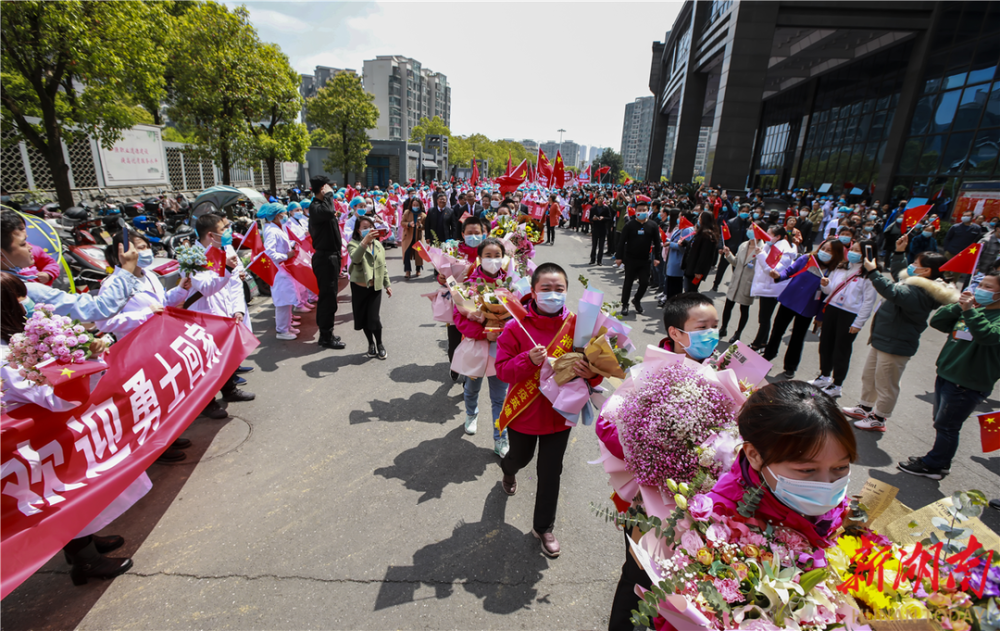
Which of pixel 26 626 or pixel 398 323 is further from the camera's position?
pixel 398 323

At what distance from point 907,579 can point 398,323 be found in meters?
7.18

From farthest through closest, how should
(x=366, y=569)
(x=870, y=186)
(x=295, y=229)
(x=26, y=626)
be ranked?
(x=870, y=186) < (x=295, y=229) < (x=366, y=569) < (x=26, y=626)

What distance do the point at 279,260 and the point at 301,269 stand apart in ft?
1.24

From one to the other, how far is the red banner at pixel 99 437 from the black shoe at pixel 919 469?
6090 millimetres

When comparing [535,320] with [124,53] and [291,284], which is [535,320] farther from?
[124,53]

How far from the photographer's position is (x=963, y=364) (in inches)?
141

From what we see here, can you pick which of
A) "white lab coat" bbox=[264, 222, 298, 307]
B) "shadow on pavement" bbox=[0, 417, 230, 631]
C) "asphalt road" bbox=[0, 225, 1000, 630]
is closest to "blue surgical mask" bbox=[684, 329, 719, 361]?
"asphalt road" bbox=[0, 225, 1000, 630]

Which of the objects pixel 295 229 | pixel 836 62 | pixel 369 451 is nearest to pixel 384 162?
pixel 836 62

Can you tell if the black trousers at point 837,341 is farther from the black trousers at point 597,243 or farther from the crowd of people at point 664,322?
the black trousers at point 597,243

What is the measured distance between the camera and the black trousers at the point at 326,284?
6.49 meters

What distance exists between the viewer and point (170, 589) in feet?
8.87

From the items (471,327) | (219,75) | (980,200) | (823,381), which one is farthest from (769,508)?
(219,75)

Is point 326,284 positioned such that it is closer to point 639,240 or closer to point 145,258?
point 145,258

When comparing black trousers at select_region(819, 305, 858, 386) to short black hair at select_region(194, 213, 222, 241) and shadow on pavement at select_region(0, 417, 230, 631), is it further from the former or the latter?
short black hair at select_region(194, 213, 222, 241)
